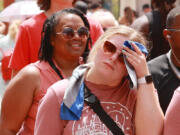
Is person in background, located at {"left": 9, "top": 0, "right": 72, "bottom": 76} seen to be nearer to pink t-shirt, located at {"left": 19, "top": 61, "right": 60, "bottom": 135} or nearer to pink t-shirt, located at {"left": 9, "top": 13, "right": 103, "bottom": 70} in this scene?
pink t-shirt, located at {"left": 9, "top": 13, "right": 103, "bottom": 70}

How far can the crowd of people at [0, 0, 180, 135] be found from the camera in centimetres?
279

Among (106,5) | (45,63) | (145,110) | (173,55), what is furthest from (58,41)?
(106,5)

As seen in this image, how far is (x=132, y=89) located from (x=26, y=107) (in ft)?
3.05

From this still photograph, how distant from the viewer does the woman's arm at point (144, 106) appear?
110 inches

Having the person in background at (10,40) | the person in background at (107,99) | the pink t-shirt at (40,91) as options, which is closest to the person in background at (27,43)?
the pink t-shirt at (40,91)

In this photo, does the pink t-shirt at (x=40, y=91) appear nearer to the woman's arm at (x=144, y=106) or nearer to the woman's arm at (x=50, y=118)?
the woman's arm at (x=50, y=118)

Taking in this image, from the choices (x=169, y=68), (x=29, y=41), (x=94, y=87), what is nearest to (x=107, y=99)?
(x=94, y=87)

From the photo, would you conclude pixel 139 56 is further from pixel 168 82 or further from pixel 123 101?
pixel 168 82

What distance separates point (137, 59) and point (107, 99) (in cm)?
30

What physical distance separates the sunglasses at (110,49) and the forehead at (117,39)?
0.02 m

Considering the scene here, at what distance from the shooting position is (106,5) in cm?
1967

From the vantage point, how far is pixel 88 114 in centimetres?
281

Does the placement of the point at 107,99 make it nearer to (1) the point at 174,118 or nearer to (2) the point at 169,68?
(1) the point at 174,118

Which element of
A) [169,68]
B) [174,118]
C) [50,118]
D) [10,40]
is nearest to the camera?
[174,118]
